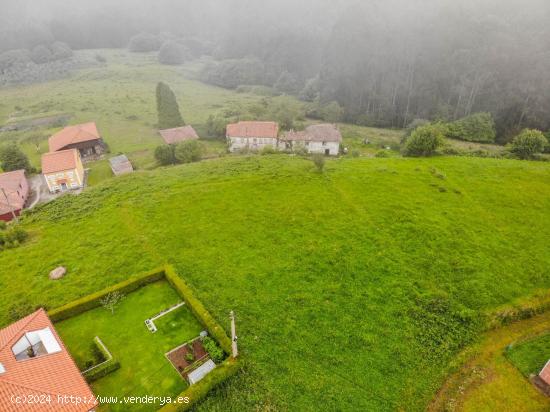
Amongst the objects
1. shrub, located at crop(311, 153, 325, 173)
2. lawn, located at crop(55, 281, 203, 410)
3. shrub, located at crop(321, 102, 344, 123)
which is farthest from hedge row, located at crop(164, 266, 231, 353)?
shrub, located at crop(321, 102, 344, 123)

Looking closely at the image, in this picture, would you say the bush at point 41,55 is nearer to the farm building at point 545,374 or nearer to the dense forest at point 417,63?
the dense forest at point 417,63

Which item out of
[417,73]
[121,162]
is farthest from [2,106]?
[417,73]

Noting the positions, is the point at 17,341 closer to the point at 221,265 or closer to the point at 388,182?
the point at 221,265

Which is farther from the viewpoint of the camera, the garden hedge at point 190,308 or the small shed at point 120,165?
the small shed at point 120,165

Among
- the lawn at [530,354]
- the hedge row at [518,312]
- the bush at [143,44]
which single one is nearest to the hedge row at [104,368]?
the lawn at [530,354]

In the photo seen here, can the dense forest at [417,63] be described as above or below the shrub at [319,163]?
above
